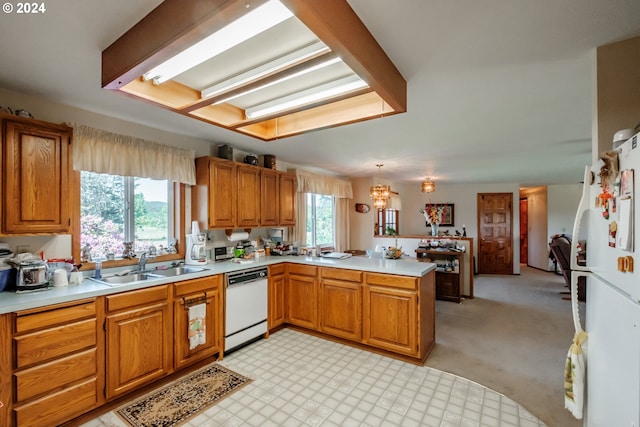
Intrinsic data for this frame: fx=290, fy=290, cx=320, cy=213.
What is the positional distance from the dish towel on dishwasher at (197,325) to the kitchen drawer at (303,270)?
1.19 m

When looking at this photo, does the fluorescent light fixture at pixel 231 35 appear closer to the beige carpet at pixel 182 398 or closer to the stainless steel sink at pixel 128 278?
the stainless steel sink at pixel 128 278

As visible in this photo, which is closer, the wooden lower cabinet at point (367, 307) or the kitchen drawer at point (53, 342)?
the kitchen drawer at point (53, 342)

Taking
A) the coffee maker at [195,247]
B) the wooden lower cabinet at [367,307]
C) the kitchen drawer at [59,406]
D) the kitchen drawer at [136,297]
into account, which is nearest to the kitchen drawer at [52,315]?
the kitchen drawer at [136,297]

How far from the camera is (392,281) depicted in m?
2.91

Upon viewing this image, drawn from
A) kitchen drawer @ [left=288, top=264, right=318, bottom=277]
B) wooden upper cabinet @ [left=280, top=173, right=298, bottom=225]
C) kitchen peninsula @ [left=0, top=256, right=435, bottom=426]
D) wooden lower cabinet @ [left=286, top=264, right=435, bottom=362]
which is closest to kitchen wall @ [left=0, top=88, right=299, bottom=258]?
kitchen peninsula @ [left=0, top=256, right=435, bottom=426]

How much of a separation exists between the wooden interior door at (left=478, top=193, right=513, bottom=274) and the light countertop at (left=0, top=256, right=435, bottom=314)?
545 centimetres

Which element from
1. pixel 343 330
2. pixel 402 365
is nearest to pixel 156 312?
pixel 343 330

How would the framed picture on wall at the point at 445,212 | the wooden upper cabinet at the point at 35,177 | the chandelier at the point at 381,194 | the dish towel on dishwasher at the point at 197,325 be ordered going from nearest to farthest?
1. the wooden upper cabinet at the point at 35,177
2. the dish towel on dishwasher at the point at 197,325
3. the chandelier at the point at 381,194
4. the framed picture on wall at the point at 445,212

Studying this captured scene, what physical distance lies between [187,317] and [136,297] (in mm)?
500

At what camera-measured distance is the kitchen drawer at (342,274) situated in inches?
124

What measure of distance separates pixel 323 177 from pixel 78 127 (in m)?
3.64

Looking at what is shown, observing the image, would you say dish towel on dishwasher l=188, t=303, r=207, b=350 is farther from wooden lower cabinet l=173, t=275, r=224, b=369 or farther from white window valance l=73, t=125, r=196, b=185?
white window valance l=73, t=125, r=196, b=185

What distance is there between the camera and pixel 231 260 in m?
3.53

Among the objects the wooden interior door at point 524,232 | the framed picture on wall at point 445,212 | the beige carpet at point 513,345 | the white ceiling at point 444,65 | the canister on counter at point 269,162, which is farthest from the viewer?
the wooden interior door at point 524,232
